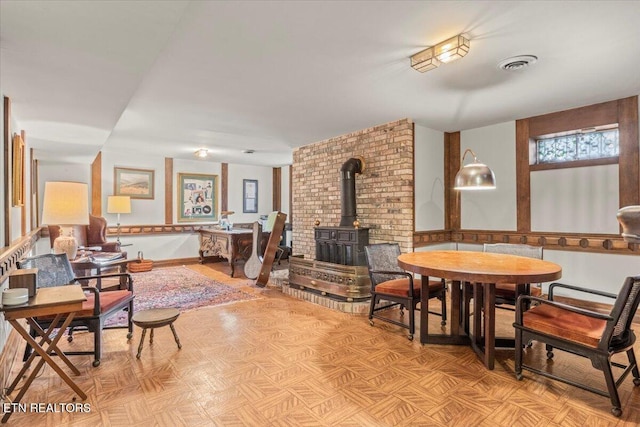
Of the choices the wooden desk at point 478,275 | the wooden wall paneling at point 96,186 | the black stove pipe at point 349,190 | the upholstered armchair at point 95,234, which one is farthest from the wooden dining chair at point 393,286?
the wooden wall paneling at point 96,186

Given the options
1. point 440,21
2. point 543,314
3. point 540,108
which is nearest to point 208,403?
point 543,314

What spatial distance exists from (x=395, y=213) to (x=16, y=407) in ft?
13.3

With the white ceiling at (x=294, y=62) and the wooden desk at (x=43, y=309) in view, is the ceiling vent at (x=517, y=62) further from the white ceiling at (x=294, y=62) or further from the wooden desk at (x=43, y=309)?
the wooden desk at (x=43, y=309)

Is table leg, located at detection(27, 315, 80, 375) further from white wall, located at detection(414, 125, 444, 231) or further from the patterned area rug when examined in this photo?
white wall, located at detection(414, 125, 444, 231)

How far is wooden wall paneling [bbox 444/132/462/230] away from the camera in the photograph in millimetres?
5102

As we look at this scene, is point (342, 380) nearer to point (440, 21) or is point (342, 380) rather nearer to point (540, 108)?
point (440, 21)

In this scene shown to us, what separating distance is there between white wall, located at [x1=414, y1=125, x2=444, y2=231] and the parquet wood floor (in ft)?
6.43

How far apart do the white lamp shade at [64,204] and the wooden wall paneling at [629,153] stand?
564cm

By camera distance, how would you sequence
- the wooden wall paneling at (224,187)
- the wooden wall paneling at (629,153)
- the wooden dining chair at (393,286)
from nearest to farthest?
the wooden dining chair at (393,286), the wooden wall paneling at (629,153), the wooden wall paneling at (224,187)

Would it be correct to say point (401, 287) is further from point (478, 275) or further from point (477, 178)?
point (477, 178)

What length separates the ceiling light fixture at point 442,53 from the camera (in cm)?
234

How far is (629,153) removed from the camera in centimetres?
360

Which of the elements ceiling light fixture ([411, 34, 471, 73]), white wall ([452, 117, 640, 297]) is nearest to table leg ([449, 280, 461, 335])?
white wall ([452, 117, 640, 297])

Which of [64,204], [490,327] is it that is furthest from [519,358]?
[64,204]
